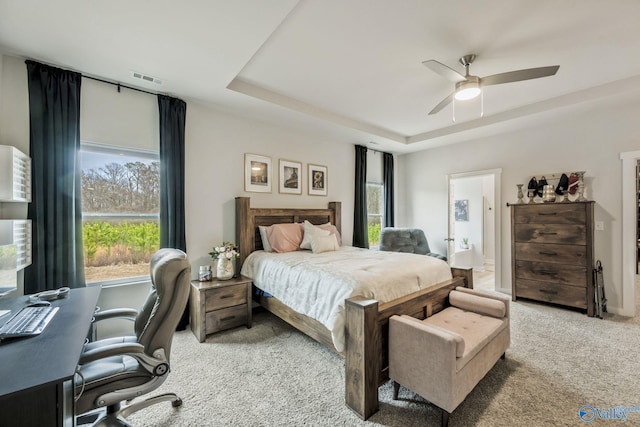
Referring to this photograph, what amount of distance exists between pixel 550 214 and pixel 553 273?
32.1 inches

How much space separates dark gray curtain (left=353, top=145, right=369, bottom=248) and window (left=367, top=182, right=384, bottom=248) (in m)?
0.40

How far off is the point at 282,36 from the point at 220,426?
2882 mm

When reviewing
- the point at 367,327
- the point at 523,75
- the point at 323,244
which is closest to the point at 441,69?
the point at 523,75

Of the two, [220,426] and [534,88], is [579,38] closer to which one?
[534,88]

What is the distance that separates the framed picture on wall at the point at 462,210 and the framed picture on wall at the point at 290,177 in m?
4.71

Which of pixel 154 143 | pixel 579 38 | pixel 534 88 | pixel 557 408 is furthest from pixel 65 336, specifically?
pixel 534 88

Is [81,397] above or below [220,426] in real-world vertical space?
above

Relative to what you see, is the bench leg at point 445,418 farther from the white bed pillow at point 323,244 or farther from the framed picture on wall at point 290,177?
the framed picture on wall at point 290,177

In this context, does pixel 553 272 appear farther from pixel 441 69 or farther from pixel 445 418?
pixel 441 69

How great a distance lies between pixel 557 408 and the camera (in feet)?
5.88

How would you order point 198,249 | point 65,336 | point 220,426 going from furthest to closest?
point 198,249, point 220,426, point 65,336

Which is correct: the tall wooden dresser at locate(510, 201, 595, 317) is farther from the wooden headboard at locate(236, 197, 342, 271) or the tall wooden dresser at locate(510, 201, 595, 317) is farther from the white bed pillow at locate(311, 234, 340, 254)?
the wooden headboard at locate(236, 197, 342, 271)

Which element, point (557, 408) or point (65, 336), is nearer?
point (65, 336)
